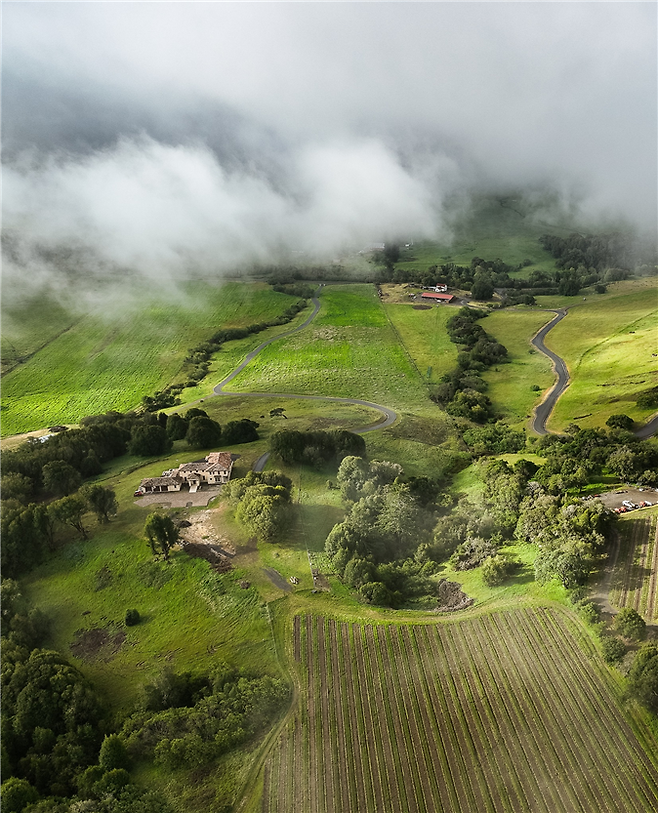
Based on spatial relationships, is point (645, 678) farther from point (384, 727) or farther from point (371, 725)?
point (371, 725)

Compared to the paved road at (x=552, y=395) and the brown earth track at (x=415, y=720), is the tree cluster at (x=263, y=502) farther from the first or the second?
the paved road at (x=552, y=395)

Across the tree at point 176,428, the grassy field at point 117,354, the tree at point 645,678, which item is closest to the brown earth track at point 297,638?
the tree at point 645,678

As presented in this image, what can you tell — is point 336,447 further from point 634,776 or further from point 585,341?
point 585,341

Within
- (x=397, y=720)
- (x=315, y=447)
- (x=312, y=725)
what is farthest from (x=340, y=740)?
(x=315, y=447)

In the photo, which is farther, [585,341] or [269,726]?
[585,341]

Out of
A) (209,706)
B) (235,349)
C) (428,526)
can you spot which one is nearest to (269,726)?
(209,706)

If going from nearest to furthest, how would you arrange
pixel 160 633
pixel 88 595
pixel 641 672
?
1. pixel 641 672
2. pixel 160 633
3. pixel 88 595

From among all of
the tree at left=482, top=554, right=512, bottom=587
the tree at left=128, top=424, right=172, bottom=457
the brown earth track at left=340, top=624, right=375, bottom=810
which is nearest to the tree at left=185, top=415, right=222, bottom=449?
the tree at left=128, top=424, right=172, bottom=457
